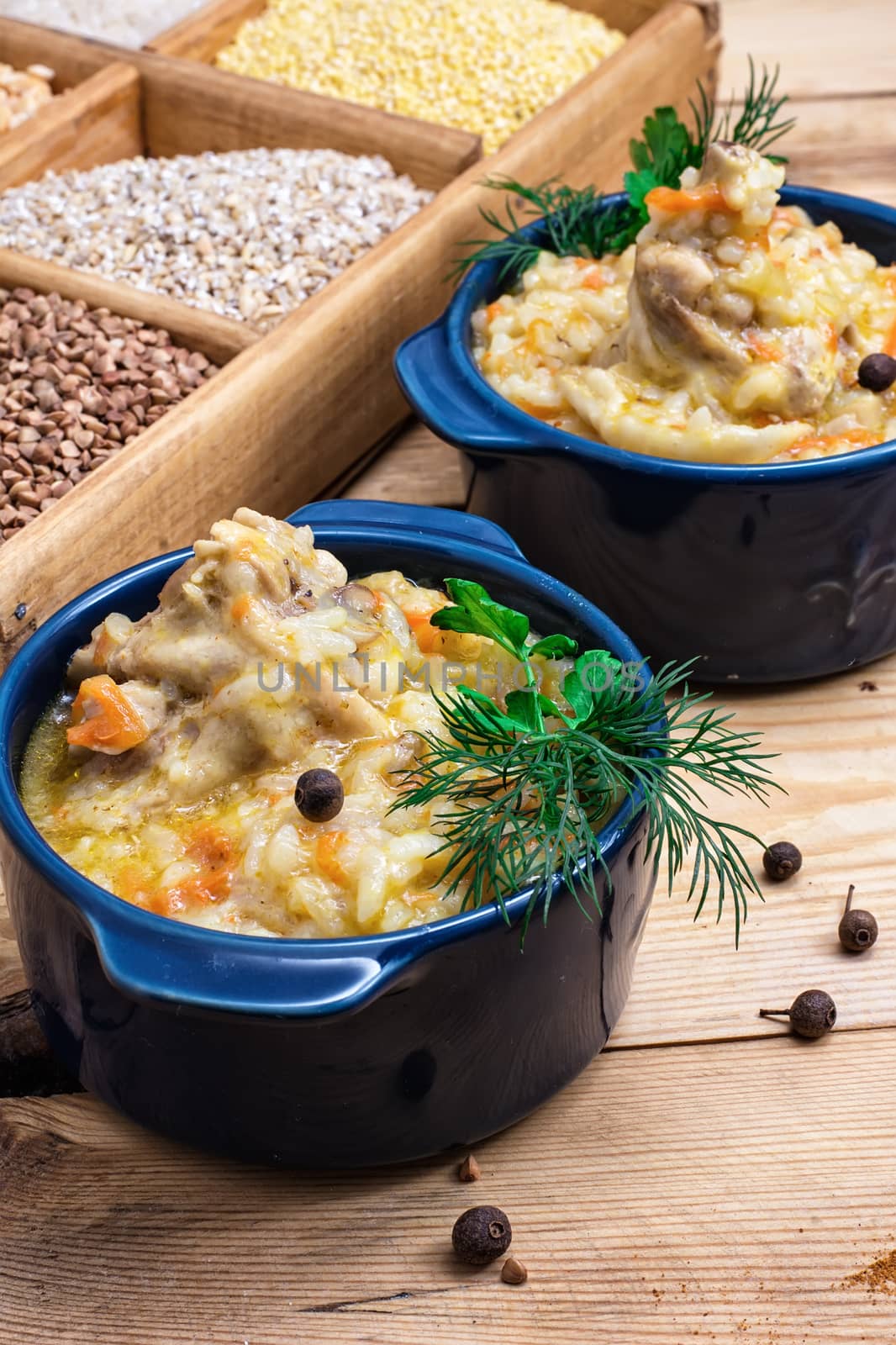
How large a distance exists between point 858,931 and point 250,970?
1.02 metres

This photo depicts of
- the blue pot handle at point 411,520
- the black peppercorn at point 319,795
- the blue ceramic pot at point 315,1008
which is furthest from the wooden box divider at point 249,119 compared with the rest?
the black peppercorn at point 319,795

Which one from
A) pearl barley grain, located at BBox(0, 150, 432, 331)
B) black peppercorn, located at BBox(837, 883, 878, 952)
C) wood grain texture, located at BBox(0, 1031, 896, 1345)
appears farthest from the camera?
pearl barley grain, located at BBox(0, 150, 432, 331)

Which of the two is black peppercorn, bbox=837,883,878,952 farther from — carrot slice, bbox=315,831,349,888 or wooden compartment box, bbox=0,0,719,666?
wooden compartment box, bbox=0,0,719,666

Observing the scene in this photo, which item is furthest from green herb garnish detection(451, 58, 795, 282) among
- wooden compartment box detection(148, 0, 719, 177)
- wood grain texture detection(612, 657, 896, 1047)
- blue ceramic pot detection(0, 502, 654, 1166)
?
blue ceramic pot detection(0, 502, 654, 1166)

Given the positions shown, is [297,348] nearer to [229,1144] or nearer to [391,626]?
[391,626]

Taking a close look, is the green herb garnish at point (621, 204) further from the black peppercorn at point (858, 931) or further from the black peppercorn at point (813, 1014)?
the black peppercorn at point (813, 1014)

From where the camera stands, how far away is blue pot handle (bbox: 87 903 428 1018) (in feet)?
5.23

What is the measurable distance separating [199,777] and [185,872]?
0.15m

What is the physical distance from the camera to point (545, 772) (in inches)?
→ 70.3

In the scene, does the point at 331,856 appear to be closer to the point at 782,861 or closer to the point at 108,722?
the point at 108,722

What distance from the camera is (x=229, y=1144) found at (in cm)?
186

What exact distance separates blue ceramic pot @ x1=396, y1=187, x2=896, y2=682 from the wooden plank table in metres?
0.48

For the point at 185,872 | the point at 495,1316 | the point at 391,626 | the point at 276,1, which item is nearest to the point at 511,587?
the point at 391,626

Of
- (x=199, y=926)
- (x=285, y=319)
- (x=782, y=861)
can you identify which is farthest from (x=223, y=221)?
(x=199, y=926)
